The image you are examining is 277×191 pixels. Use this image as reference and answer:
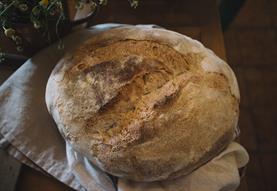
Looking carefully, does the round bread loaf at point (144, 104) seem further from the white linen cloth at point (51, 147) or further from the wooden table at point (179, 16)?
the wooden table at point (179, 16)

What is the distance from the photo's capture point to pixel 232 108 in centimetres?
63

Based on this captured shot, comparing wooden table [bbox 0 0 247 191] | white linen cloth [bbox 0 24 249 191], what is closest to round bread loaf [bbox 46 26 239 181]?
white linen cloth [bbox 0 24 249 191]

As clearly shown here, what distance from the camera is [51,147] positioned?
693 millimetres

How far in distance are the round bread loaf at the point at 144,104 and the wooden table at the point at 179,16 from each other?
21 cm

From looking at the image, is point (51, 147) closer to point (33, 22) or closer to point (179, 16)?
point (33, 22)

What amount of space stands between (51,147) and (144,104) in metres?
0.23

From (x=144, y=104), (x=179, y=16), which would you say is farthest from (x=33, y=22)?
(x=179, y=16)

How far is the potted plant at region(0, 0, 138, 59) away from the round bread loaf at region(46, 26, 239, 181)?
0.08 meters

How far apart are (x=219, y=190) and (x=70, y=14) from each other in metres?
0.57

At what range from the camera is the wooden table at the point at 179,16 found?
0.89 m

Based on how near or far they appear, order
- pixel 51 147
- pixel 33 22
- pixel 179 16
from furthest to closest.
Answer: pixel 179 16, pixel 51 147, pixel 33 22

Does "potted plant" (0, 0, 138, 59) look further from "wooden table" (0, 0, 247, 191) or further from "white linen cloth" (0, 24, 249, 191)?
"wooden table" (0, 0, 247, 191)

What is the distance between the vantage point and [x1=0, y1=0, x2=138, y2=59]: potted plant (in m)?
0.57

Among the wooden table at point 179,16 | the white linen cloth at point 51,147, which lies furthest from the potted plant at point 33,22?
the wooden table at point 179,16
